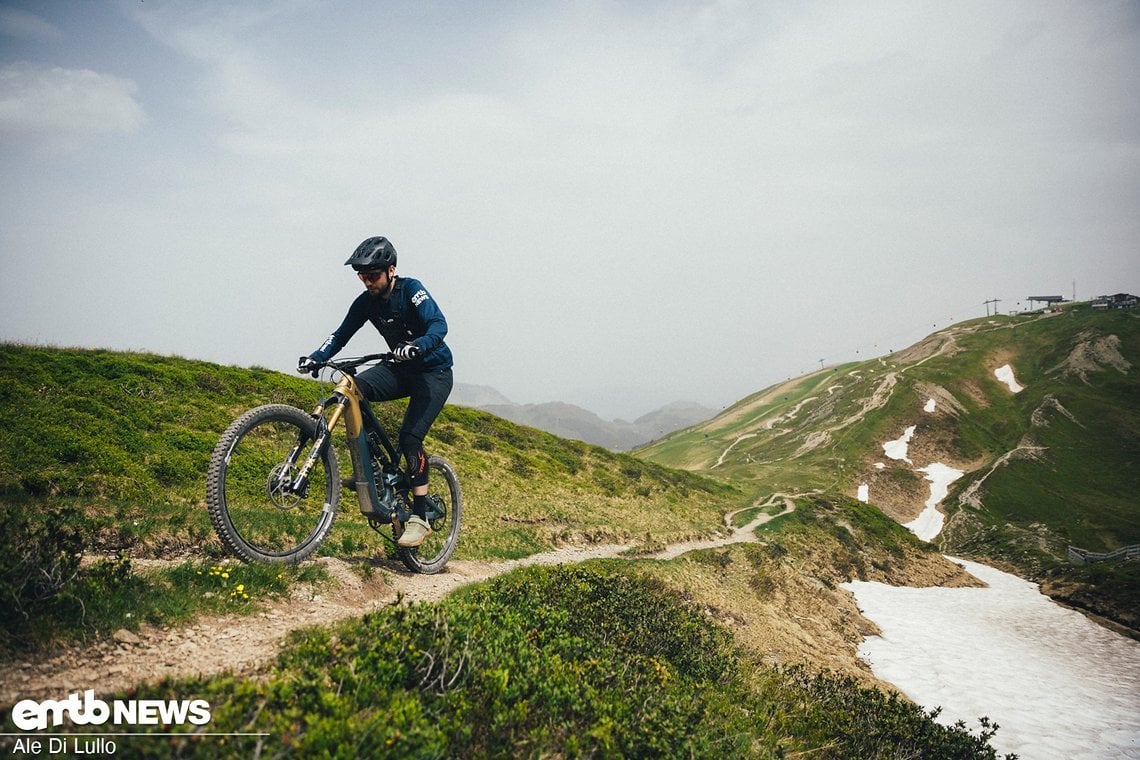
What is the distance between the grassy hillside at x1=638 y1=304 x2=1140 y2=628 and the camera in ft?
249

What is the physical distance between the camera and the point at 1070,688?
101 feet

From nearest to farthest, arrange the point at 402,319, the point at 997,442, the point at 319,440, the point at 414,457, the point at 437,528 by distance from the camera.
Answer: the point at 319,440 → the point at 402,319 → the point at 414,457 → the point at 437,528 → the point at 997,442

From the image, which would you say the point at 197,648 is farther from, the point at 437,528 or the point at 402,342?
the point at 437,528

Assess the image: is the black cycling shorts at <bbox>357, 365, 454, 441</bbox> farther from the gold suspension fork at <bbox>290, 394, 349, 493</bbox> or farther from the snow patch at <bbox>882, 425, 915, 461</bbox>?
the snow patch at <bbox>882, 425, 915, 461</bbox>

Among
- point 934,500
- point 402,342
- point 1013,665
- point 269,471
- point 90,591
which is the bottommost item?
point 1013,665

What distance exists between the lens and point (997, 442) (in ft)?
352

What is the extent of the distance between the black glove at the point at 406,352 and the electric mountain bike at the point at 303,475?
37cm

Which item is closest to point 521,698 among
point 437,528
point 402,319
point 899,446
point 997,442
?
point 402,319

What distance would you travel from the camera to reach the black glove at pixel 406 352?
8.09 meters

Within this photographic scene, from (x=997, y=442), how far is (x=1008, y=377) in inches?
1236

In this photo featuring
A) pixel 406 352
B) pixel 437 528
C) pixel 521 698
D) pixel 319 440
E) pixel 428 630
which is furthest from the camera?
pixel 437 528

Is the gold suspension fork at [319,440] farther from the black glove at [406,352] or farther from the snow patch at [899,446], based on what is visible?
the snow patch at [899,446]

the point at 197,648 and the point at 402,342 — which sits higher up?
the point at 402,342

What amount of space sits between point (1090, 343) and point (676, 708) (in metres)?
175
